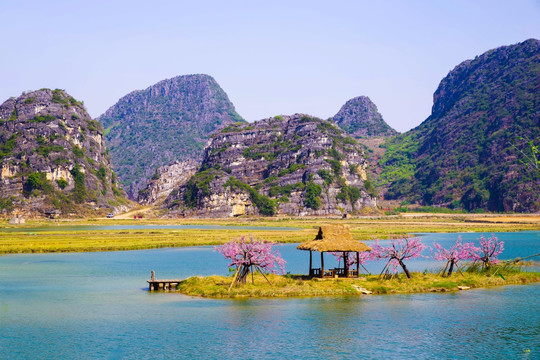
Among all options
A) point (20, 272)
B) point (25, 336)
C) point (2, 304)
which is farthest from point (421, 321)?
point (20, 272)

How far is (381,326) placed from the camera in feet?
136

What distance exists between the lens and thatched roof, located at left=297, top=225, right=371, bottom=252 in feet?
183

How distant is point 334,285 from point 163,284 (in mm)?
17675

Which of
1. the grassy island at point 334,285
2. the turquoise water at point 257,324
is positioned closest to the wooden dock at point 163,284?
the grassy island at point 334,285

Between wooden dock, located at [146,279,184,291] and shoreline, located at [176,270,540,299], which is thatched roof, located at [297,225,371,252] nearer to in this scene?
shoreline, located at [176,270,540,299]

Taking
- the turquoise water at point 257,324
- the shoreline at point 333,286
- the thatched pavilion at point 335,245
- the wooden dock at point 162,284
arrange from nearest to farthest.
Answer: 1. the turquoise water at point 257,324
2. the shoreline at point 333,286
3. the thatched pavilion at point 335,245
4. the wooden dock at point 162,284

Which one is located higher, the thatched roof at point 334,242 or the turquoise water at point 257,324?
the thatched roof at point 334,242

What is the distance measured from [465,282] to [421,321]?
17535 millimetres

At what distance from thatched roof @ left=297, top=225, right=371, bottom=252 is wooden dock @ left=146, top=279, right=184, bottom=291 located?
13.7 metres

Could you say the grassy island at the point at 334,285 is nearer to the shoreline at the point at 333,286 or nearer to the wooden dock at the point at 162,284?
the shoreline at the point at 333,286

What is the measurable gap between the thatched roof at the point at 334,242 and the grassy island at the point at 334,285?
332 cm

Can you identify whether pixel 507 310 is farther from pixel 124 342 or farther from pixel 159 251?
pixel 159 251

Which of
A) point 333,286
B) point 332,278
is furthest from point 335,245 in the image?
point 333,286

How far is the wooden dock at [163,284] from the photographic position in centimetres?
5821
